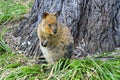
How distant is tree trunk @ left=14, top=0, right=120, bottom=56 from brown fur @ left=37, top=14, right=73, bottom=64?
1.32 ft

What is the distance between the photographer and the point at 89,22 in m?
5.34

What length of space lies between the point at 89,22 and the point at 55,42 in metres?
0.67

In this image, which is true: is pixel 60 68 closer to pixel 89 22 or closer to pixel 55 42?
pixel 55 42

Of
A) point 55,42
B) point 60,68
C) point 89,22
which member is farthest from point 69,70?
point 89,22

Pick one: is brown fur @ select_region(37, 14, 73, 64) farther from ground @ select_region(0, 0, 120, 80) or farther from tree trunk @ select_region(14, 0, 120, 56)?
tree trunk @ select_region(14, 0, 120, 56)

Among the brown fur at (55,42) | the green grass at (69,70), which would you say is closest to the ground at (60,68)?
the green grass at (69,70)

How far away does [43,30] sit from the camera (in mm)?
4883

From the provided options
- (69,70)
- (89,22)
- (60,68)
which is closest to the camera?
(69,70)

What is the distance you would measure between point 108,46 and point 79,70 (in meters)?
0.91

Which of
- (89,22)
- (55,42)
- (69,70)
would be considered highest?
(89,22)

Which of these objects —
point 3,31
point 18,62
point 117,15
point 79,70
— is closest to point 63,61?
point 79,70

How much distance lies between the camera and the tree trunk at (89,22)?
5277 millimetres

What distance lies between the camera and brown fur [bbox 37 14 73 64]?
4.89 meters

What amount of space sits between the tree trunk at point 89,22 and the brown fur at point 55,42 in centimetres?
40
